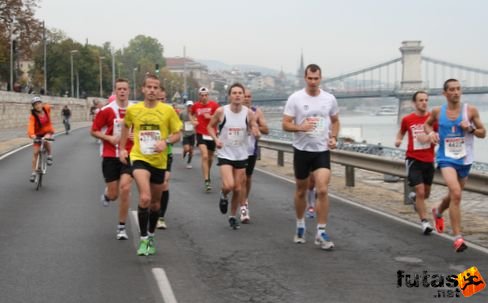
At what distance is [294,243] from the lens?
8.27 metres

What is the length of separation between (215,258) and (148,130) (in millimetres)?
1473

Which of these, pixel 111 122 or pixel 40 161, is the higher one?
pixel 111 122

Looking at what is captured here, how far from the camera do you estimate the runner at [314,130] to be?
311 inches

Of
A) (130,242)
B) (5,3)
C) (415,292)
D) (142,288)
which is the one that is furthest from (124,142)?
(5,3)

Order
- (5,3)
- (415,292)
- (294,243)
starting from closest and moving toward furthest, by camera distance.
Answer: (415,292)
(294,243)
(5,3)

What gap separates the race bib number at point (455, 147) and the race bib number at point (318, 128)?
1.40 m

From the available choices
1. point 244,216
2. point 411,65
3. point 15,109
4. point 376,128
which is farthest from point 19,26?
point 411,65

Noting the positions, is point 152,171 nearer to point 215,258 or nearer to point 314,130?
point 215,258

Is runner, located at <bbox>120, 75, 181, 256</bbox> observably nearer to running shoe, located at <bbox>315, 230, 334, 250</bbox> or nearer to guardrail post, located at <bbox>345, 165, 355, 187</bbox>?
running shoe, located at <bbox>315, 230, 334, 250</bbox>

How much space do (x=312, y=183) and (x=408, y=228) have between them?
5.58 ft

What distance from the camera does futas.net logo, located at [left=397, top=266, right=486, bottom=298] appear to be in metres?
6.06

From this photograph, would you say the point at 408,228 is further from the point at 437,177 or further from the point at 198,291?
the point at 198,291

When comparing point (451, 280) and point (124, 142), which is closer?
point (451, 280)

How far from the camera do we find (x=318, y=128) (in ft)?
26.2
